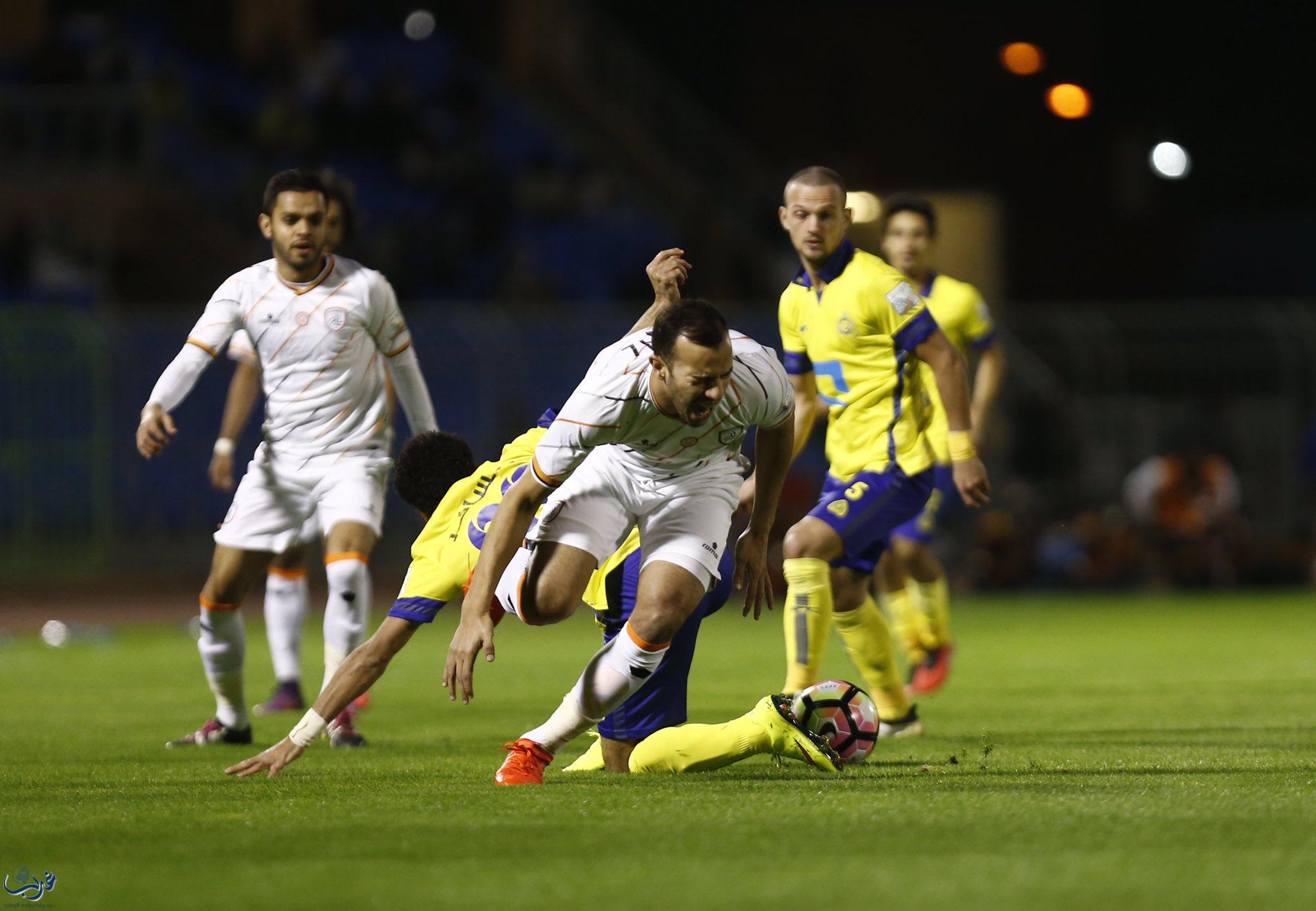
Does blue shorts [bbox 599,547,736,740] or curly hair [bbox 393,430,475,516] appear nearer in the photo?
blue shorts [bbox 599,547,736,740]

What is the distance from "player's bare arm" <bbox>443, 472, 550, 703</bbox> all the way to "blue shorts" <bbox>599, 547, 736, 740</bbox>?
80 centimetres

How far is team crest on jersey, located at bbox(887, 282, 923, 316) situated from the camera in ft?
26.2

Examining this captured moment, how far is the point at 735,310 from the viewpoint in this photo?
21.9m

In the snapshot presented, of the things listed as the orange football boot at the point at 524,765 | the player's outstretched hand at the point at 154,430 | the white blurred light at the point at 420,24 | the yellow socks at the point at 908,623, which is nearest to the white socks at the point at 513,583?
the orange football boot at the point at 524,765

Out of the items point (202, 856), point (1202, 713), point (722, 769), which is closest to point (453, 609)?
point (1202, 713)

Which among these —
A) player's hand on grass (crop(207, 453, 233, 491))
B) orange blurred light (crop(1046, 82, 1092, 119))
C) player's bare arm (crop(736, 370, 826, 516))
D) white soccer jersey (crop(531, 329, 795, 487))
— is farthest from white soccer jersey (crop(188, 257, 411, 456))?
orange blurred light (crop(1046, 82, 1092, 119))

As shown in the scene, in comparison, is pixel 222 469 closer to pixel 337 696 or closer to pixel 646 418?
pixel 337 696

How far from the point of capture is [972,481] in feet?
25.1

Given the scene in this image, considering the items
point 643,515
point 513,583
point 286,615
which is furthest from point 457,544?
point 286,615

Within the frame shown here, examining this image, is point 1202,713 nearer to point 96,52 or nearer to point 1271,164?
point 96,52

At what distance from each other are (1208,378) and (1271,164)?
11.0m

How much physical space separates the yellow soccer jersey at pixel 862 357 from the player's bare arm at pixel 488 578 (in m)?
2.32

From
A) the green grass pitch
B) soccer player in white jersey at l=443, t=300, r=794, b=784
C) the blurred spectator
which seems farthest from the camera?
the blurred spectator

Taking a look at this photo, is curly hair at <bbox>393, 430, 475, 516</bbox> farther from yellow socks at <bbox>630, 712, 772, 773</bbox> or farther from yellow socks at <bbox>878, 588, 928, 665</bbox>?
yellow socks at <bbox>878, 588, 928, 665</bbox>
